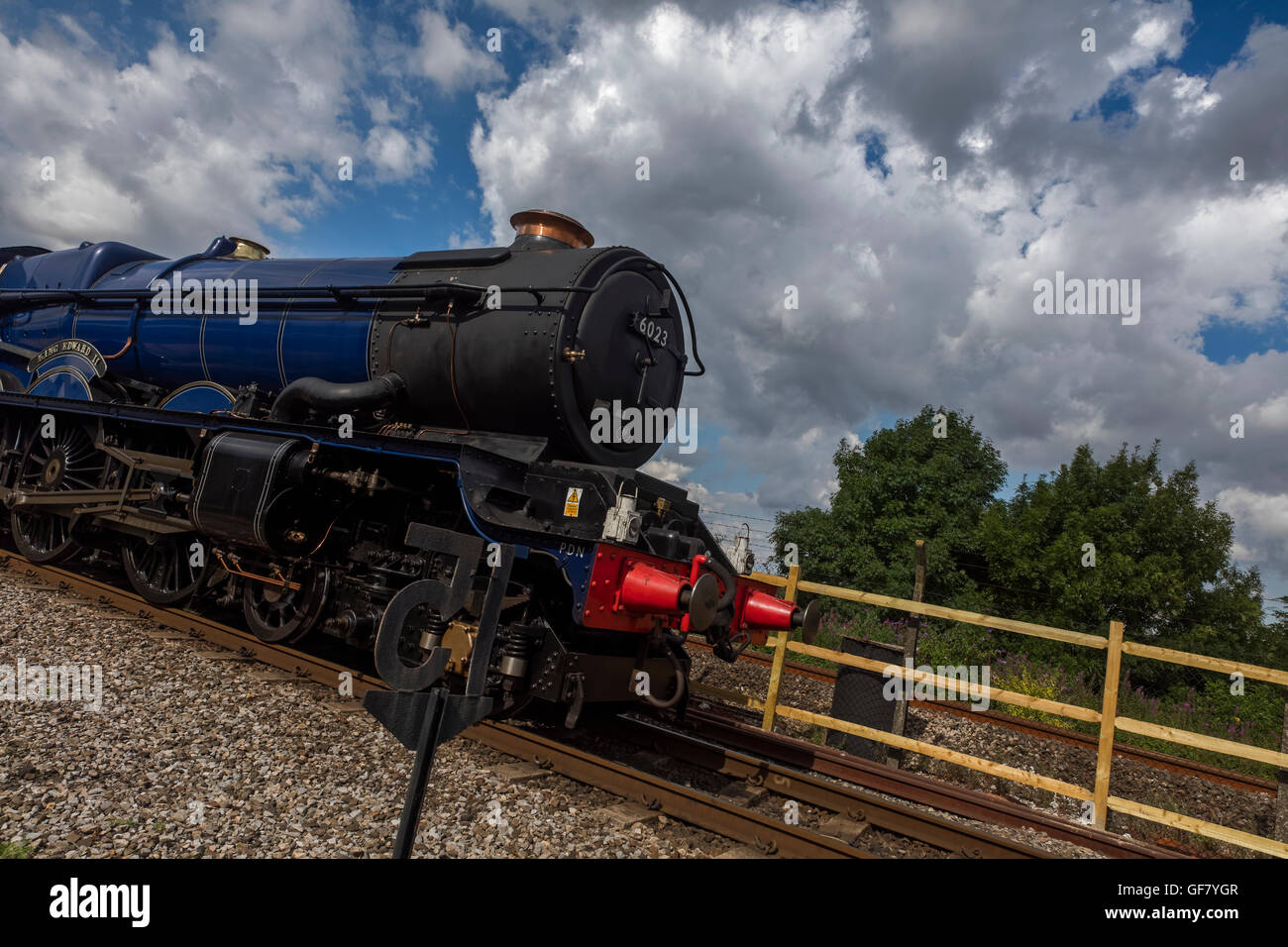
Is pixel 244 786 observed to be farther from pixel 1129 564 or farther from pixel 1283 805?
pixel 1129 564

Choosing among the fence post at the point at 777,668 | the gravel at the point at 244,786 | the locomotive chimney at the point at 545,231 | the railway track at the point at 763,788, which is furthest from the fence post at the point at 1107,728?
the locomotive chimney at the point at 545,231

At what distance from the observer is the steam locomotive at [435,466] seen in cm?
527

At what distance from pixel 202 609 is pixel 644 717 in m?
4.91

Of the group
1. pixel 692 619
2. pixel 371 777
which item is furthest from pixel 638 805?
pixel 371 777

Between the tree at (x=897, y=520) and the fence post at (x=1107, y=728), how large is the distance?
16.4 m

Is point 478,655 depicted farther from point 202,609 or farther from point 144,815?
point 202,609

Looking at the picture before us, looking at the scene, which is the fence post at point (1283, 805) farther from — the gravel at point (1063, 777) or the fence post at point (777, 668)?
the fence post at point (777, 668)

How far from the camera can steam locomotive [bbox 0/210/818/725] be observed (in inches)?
207

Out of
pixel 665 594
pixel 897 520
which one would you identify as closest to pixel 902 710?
pixel 665 594

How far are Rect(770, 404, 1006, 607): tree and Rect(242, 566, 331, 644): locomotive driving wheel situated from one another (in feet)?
60.8

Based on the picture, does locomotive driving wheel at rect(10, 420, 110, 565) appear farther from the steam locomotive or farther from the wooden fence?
the wooden fence

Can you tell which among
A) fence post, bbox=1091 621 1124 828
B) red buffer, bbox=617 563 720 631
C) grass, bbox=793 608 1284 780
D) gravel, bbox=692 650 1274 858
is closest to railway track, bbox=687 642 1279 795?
gravel, bbox=692 650 1274 858

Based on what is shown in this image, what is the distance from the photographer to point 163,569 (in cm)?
780

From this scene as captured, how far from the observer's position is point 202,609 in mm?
8062
